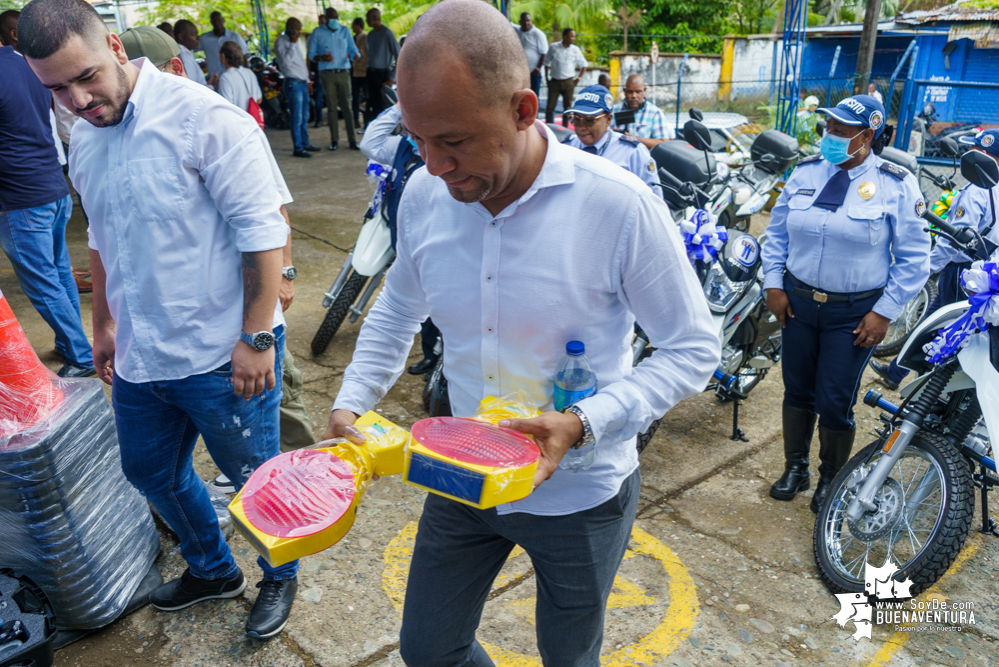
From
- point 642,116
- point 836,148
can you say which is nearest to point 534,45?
point 642,116

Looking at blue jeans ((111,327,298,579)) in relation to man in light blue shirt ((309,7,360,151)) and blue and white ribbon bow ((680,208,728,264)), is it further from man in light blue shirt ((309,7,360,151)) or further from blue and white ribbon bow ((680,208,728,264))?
man in light blue shirt ((309,7,360,151))

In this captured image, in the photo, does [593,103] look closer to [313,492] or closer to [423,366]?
[423,366]

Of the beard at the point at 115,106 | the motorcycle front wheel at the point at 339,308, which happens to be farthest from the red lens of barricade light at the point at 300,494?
the motorcycle front wheel at the point at 339,308

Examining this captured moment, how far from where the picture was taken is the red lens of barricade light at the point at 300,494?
148cm

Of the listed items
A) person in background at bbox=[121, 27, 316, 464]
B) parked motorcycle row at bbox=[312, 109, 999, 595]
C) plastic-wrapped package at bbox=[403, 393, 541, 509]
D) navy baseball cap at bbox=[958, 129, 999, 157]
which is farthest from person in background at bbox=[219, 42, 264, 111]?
plastic-wrapped package at bbox=[403, 393, 541, 509]

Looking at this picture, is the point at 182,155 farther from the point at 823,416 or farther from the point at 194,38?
the point at 194,38

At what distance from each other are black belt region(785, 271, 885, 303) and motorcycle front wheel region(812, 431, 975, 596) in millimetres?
663

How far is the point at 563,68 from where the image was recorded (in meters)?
13.8

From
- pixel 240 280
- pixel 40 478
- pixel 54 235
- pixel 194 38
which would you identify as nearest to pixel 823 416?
pixel 240 280

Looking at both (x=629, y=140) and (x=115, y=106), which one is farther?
(x=629, y=140)

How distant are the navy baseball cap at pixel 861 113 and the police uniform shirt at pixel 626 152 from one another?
1.42m

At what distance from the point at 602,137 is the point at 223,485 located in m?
3.18

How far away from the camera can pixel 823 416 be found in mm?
3547

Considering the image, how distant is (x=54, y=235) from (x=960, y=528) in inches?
198
